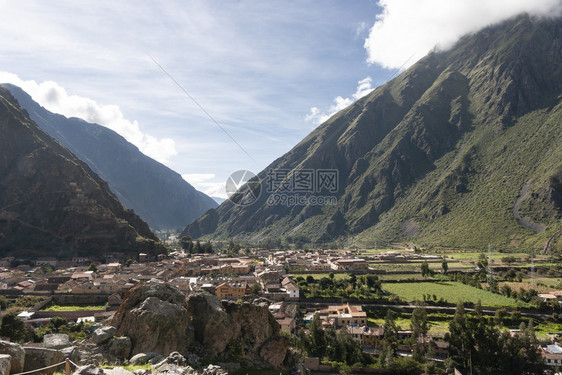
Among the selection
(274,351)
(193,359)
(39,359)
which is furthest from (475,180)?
(39,359)

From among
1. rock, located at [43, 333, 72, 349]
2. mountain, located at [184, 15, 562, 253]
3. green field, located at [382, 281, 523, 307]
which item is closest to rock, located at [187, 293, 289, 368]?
rock, located at [43, 333, 72, 349]

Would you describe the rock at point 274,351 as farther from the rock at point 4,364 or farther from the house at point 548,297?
the house at point 548,297

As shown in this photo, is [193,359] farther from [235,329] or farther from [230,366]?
[235,329]

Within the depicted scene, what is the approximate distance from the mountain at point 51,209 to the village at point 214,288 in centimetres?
516

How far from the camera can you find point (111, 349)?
41.4 ft

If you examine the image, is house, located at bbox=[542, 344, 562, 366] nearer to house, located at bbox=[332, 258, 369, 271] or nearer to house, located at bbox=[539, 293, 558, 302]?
house, located at bbox=[539, 293, 558, 302]

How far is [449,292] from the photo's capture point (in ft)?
180

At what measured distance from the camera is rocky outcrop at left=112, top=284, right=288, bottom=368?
44.6 feet

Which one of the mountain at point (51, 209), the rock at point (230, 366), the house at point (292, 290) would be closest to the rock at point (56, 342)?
the rock at point (230, 366)

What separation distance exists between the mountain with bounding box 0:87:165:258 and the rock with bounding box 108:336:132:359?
253 feet

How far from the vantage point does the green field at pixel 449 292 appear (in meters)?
49.7

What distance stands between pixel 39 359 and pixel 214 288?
4422 centimetres

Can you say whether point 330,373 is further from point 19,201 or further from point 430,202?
point 430,202

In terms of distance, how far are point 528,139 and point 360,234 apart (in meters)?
77.9
